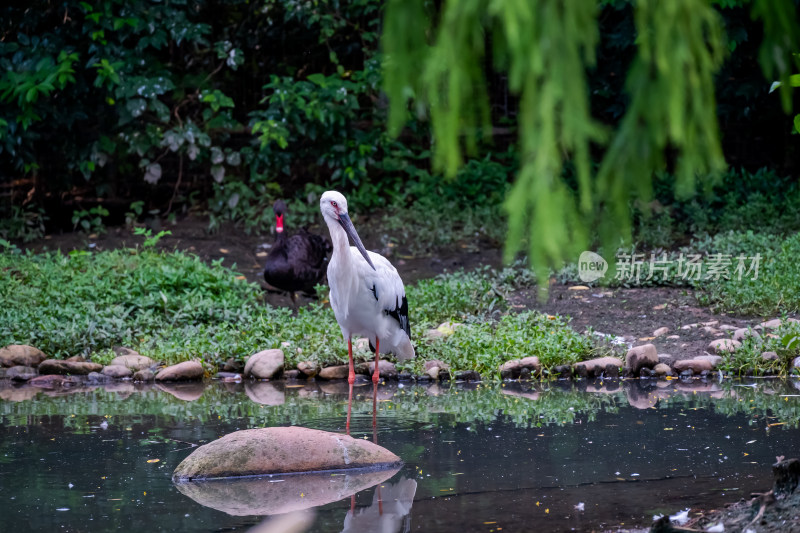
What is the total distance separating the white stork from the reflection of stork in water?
2168 millimetres

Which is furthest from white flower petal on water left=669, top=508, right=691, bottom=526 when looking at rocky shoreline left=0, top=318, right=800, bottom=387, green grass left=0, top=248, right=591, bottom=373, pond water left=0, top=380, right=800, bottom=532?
green grass left=0, top=248, right=591, bottom=373

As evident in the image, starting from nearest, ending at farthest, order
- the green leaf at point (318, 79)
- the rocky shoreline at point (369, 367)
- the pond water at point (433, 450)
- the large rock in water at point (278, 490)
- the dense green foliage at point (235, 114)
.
Result: 1. the pond water at point (433, 450)
2. the large rock in water at point (278, 490)
3. the rocky shoreline at point (369, 367)
4. the dense green foliage at point (235, 114)
5. the green leaf at point (318, 79)

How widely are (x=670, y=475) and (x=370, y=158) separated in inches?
344

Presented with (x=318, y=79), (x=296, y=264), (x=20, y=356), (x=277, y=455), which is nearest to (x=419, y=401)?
(x=277, y=455)

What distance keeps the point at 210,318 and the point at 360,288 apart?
2626 millimetres

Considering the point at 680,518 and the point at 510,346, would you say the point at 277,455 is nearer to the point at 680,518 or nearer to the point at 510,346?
the point at 680,518

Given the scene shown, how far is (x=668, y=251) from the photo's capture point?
10.5 m

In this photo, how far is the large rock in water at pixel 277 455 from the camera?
4977 mm

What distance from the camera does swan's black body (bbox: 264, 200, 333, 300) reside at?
378 inches

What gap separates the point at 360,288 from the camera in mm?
6754

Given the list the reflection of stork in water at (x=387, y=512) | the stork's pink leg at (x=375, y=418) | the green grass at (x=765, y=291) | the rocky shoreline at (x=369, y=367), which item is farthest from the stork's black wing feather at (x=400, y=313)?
the green grass at (x=765, y=291)

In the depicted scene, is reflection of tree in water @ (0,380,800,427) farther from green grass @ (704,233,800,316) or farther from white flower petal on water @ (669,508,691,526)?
white flower petal on water @ (669,508,691,526)

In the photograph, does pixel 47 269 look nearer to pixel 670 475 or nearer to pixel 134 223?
pixel 134 223

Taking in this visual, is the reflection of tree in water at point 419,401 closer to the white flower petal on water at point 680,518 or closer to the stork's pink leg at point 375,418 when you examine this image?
the stork's pink leg at point 375,418
